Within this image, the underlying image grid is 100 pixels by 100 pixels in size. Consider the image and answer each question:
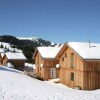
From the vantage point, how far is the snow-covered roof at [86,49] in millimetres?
30908

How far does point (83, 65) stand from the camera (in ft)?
101

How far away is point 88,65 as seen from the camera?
30.8 meters

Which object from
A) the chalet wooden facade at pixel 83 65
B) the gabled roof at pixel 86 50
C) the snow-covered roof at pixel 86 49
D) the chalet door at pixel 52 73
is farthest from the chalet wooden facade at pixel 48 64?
the snow-covered roof at pixel 86 49

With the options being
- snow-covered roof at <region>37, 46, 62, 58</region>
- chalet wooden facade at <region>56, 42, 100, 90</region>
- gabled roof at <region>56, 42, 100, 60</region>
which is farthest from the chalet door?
gabled roof at <region>56, 42, 100, 60</region>

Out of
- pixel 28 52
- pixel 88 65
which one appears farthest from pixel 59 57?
pixel 28 52

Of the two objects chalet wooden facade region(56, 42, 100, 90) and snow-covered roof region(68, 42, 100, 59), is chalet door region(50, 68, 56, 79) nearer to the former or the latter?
chalet wooden facade region(56, 42, 100, 90)

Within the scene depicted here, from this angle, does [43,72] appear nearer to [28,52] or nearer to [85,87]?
[85,87]

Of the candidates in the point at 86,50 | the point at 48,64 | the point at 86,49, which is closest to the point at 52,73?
the point at 48,64

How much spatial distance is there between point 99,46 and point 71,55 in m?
4.13

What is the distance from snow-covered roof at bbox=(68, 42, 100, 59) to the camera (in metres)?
30.9

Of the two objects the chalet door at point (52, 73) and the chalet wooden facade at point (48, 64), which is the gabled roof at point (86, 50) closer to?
the chalet wooden facade at point (48, 64)

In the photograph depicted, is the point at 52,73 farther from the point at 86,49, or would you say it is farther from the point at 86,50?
the point at 86,50

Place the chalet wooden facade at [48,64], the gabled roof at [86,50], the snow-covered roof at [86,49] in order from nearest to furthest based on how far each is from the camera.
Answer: the gabled roof at [86,50]
the snow-covered roof at [86,49]
the chalet wooden facade at [48,64]

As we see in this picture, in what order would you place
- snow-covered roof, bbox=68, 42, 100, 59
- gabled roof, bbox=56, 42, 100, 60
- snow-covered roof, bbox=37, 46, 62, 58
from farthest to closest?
snow-covered roof, bbox=37, 46, 62, 58
snow-covered roof, bbox=68, 42, 100, 59
gabled roof, bbox=56, 42, 100, 60
